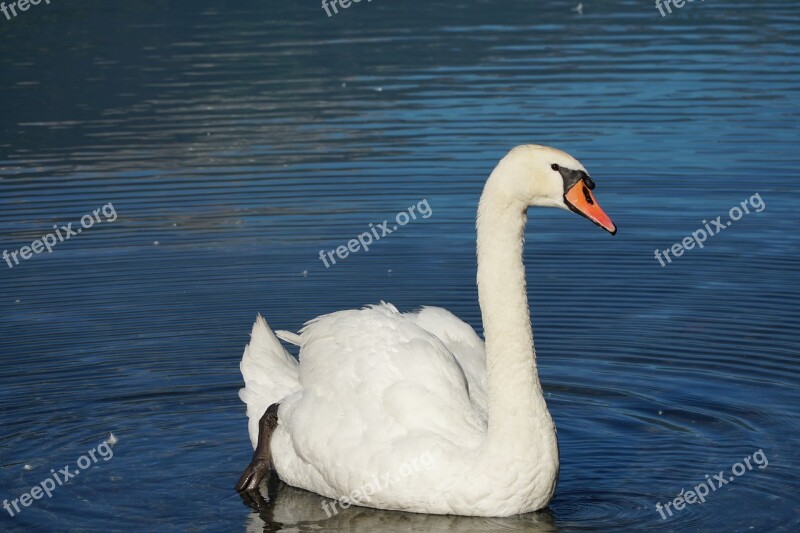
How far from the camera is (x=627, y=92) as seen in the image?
2300 centimetres

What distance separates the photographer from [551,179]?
8.25 metres

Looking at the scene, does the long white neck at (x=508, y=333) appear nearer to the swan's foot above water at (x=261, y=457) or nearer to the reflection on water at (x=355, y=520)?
the reflection on water at (x=355, y=520)

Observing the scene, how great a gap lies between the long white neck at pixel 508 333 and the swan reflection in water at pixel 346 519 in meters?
0.45

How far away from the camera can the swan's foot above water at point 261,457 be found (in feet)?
30.8

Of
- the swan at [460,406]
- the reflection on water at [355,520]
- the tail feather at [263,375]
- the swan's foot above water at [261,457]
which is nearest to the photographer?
the swan at [460,406]

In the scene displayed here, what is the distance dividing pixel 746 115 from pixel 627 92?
2577 mm

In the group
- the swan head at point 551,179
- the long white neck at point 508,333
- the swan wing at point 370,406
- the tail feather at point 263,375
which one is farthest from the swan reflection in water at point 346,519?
the swan head at point 551,179

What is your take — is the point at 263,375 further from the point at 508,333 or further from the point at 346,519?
the point at 508,333

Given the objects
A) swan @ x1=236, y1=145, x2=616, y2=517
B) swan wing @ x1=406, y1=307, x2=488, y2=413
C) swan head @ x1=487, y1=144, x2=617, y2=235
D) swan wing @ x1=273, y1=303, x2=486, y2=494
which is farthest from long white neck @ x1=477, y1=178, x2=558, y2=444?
swan wing @ x1=406, y1=307, x2=488, y2=413

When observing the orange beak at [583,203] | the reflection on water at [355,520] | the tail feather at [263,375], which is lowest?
the reflection on water at [355,520]

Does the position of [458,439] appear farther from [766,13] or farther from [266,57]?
[766,13]

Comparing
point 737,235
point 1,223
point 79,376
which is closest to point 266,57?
point 1,223

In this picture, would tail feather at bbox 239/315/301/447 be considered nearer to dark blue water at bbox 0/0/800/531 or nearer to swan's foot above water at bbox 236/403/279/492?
swan's foot above water at bbox 236/403/279/492

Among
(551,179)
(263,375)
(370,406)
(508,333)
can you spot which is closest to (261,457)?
(263,375)
